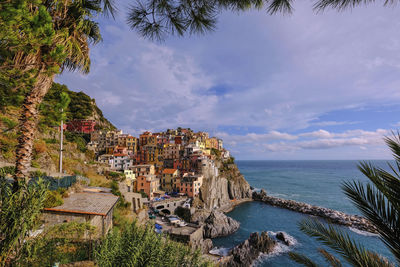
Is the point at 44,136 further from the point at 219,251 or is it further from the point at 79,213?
the point at 219,251

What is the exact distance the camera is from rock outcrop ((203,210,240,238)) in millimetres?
26281

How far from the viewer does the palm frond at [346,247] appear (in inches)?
103

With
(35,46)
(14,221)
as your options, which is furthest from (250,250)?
(35,46)

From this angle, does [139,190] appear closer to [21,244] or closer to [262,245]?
[262,245]

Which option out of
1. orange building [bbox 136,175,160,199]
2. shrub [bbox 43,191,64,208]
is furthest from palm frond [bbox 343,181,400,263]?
orange building [bbox 136,175,160,199]

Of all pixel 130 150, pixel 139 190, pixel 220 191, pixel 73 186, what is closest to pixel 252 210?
pixel 220 191

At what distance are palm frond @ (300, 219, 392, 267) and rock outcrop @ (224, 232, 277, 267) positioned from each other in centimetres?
1889

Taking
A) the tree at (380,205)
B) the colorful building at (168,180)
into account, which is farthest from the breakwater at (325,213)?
the tree at (380,205)

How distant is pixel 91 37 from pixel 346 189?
7.35 m

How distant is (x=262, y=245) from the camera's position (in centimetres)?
2169

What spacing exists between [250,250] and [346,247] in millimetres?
22083

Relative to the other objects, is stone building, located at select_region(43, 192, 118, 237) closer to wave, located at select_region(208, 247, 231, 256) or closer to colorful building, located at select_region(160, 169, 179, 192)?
wave, located at select_region(208, 247, 231, 256)

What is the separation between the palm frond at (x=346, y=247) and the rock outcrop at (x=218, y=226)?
86.3 feet

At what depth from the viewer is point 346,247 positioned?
280 centimetres
